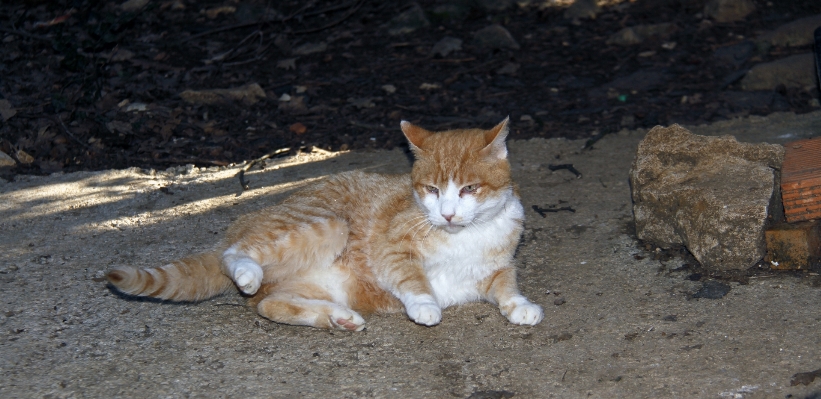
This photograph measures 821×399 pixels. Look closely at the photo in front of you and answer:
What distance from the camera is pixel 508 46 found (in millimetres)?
8797

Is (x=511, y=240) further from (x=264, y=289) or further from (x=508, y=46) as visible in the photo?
(x=508, y=46)

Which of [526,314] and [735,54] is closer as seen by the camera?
[526,314]

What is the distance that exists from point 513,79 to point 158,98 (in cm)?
361

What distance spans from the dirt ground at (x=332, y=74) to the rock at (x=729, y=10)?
0.14 m

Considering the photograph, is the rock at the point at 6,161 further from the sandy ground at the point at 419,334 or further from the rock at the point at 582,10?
the rock at the point at 582,10

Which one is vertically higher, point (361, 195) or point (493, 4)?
point (361, 195)

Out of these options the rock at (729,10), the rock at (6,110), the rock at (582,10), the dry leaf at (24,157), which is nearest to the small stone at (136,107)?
the rock at (6,110)

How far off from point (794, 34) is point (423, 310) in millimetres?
6404

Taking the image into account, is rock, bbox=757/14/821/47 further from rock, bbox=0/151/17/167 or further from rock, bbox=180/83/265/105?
rock, bbox=0/151/17/167

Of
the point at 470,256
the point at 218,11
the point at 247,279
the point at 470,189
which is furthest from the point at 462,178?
the point at 218,11

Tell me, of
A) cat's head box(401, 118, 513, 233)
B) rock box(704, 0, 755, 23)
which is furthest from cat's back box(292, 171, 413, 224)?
rock box(704, 0, 755, 23)

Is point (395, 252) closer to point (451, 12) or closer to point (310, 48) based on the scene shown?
point (310, 48)

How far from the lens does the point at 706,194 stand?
3.88 meters

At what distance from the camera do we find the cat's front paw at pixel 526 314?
11.9ft
